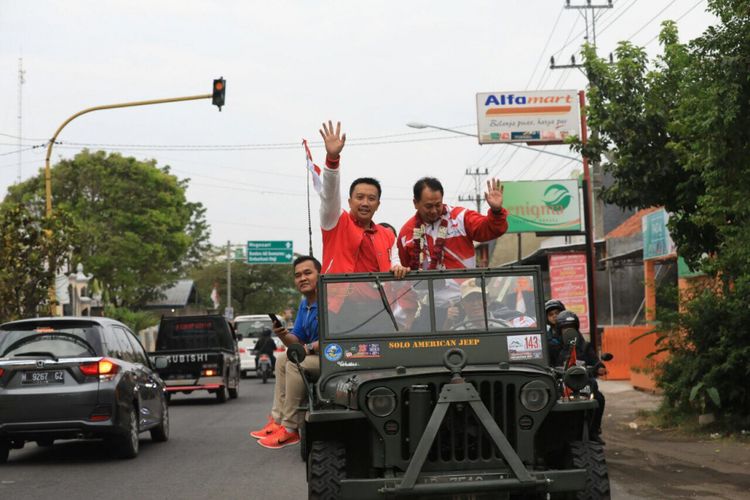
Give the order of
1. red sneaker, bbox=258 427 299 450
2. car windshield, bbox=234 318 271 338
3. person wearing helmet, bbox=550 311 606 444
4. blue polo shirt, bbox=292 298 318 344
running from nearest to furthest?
red sneaker, bbox=258 427 299 450 < blue polo shirt, bbox=292 298 318 344 < person wearing helmet, bbox=550 311 606 444 < car windshield, bbox=234 318 271 338

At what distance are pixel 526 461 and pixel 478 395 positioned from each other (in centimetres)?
54

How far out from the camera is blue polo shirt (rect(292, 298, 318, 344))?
29.6 feet

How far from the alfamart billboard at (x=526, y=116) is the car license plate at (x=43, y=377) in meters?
25.5

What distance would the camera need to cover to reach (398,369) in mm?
6914

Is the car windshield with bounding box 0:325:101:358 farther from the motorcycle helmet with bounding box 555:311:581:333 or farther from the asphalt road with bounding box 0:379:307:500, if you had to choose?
the motorcycle helmet with bounding box 555:311:581:333

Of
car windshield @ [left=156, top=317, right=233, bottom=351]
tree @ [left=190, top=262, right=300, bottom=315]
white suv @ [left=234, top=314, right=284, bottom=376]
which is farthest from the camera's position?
tree @ [left=190, top=262, right=300, bottom=315]

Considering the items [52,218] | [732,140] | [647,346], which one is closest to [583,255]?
[647,346]

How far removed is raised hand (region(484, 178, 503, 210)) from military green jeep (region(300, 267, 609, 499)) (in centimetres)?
46

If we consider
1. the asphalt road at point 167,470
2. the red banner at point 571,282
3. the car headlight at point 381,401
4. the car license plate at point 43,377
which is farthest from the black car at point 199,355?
the car headlight at point 381,401

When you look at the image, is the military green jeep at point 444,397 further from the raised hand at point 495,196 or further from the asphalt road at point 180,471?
the asphalt road at point 180,471

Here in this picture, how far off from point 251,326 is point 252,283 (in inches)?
1862

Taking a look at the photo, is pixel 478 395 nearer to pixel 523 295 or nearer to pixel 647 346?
pixel 523 295

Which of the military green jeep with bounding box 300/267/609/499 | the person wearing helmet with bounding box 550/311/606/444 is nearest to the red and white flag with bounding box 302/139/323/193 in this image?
the military green jeep with bounding box 300/267/609/499

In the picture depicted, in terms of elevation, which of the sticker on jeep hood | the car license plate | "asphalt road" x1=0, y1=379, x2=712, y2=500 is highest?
the sticker on jeep hood
